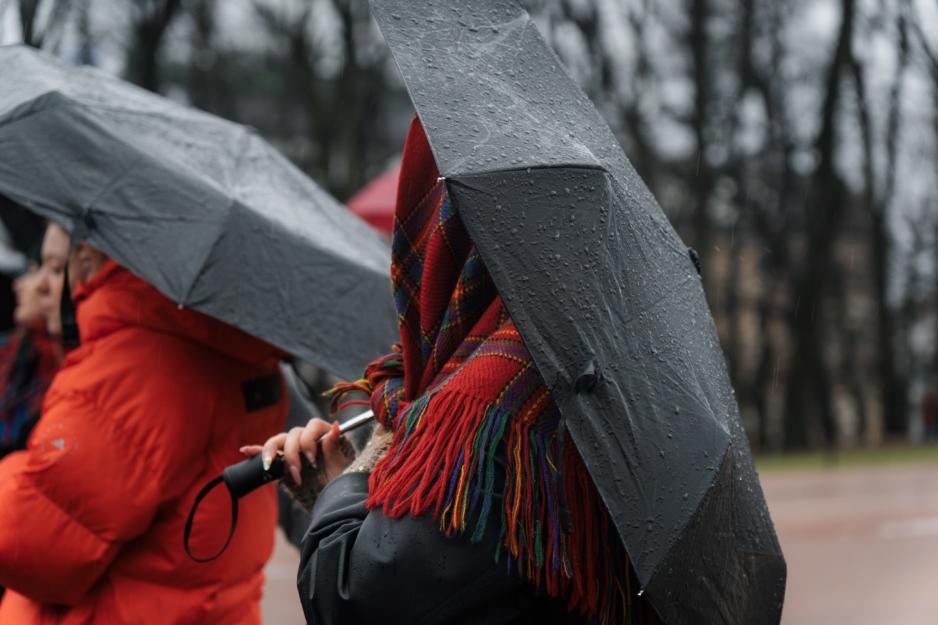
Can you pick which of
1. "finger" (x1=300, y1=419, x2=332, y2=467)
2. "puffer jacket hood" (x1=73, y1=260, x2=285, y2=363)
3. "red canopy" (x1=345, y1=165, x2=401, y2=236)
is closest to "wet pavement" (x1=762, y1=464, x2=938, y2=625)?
"red canopy" (x1=345, y1=165, x2=401, y2=236)

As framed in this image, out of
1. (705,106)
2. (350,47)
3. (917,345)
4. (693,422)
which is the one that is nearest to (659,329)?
(693,422)

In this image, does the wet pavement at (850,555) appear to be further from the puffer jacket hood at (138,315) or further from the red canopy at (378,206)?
the puffer jacket hood at (138,315)

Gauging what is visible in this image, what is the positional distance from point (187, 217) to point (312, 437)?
94 centimetres

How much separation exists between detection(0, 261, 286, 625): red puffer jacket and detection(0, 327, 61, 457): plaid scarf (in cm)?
86

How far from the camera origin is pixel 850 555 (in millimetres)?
10922

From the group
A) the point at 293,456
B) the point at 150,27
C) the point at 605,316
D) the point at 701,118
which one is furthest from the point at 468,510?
the point at 701,118

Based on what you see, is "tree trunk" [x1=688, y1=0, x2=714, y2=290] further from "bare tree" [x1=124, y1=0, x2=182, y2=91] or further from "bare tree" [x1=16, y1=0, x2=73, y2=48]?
"bare tree" [x1=16, y1=0, x2=73, y2=48]

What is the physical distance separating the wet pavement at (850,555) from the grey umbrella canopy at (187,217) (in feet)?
17.2

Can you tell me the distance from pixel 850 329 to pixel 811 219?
55.7ft

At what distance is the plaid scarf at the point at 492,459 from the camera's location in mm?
→ 1980

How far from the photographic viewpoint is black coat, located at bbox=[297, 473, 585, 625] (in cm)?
197

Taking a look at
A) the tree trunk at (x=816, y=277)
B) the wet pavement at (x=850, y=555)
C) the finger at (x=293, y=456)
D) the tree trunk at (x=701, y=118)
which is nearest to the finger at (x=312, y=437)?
the finger at (x=293, y=456)

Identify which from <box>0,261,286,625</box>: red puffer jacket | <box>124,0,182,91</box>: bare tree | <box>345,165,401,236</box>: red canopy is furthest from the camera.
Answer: <box>124,0,182,91</box>: bare tree

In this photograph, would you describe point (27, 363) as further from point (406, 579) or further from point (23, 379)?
point (406, 579)
